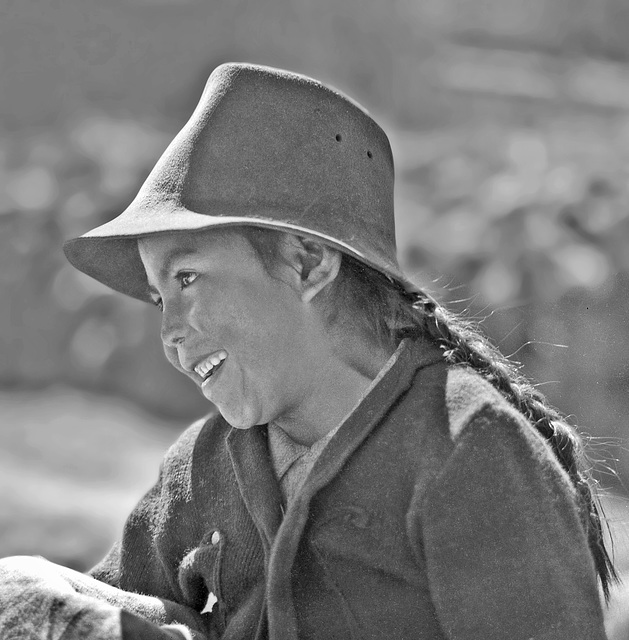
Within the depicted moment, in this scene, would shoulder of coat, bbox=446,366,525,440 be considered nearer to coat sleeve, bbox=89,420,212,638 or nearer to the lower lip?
the lower lip

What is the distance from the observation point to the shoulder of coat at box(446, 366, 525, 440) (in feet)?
5.15

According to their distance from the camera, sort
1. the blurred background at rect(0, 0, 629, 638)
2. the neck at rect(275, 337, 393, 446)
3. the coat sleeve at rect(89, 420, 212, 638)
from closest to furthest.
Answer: the neck at rect(275, 337, 393, 446) < the coat sleeve at rect(89, 420, 212, 638) < the blurred background at rect(0, 0, 629, 638)

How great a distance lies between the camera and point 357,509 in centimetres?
161

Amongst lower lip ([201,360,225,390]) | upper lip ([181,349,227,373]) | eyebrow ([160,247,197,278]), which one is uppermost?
eyebrow ([160,247,197,278])

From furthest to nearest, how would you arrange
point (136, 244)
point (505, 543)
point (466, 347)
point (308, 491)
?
point (136, 244) < point (466, 347) < point (308, 491) < point (505, 543)

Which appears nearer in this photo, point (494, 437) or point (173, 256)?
point (494, 437)

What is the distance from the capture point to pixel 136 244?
1.87m

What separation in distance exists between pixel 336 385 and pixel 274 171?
1.07 ft

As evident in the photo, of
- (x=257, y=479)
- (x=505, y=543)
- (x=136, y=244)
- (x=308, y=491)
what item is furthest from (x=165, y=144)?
(x=505, y=543)

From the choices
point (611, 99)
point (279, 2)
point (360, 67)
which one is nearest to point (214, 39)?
point (279, 2)

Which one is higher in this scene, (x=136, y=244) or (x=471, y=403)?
(x=136, y=244)

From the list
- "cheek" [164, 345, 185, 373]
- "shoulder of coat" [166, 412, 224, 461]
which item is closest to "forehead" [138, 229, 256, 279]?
"cheek" [164, 345, 185, 373]

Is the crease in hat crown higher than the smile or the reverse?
higher

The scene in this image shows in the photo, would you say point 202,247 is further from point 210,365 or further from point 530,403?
point 530,403
